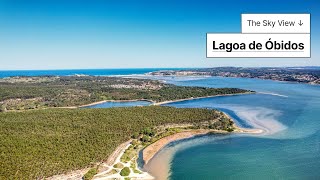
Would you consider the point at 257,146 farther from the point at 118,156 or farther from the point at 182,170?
the point at 118,156

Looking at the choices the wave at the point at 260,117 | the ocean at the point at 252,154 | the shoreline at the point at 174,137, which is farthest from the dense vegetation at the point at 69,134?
the ocean at the point at 252,154

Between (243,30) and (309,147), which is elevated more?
(243,30)

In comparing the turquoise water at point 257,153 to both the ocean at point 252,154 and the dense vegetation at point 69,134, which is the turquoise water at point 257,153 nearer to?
the ocean at point 252,154

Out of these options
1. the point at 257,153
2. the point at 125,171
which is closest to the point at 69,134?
the point at 125,171

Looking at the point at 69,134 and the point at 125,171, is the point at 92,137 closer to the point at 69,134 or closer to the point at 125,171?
the point at 69,134

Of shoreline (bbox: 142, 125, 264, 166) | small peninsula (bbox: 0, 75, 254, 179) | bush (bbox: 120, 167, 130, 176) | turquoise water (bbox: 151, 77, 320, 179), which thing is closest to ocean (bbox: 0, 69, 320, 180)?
turquoise water (bbox: 151, 77, 320, 179)

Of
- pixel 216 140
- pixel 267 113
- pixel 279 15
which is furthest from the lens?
pixel 267 113

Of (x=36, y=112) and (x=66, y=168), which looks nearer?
(x=66, y=168)

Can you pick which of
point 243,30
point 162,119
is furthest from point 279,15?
point 162,119
